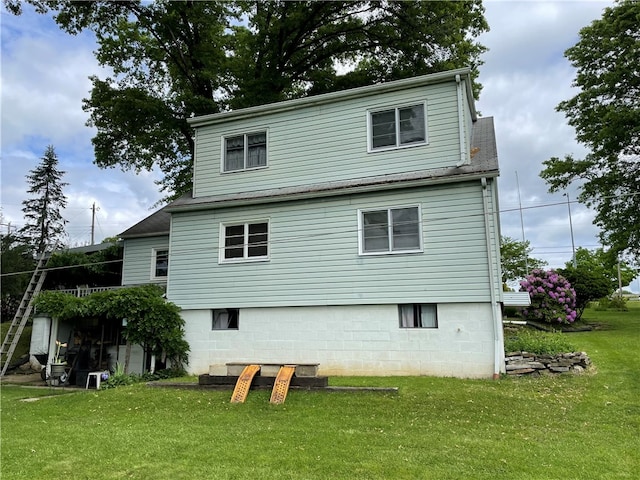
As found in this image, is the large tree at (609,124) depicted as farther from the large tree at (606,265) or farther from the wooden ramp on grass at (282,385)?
the wooden ramp on grass at (282,385)

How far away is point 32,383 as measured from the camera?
555 inches

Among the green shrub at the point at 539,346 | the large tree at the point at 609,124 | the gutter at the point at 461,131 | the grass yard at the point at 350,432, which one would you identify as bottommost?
the grass yard at the point at 350,432

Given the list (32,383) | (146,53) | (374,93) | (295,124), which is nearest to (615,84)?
(374,93)

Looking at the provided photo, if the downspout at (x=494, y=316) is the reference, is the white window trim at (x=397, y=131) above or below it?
above

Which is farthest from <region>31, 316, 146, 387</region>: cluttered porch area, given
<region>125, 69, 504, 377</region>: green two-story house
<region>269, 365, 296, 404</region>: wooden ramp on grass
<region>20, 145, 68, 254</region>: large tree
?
<region>20, 145, 68, 254</region>: large tree

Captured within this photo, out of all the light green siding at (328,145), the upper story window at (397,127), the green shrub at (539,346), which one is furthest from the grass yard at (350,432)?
the upper story window at (397,127)

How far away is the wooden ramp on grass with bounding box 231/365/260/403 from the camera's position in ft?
27.5

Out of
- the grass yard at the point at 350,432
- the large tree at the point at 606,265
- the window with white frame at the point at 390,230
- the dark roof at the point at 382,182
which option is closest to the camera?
the grass yard at the point at 350,432

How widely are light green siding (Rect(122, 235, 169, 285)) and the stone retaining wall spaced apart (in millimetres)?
11979

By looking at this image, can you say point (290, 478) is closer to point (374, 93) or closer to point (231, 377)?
point (231, 377)

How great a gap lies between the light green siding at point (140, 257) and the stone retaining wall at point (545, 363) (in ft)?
39.3

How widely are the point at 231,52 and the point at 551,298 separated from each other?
60.3 ft

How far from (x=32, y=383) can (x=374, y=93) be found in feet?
44.6

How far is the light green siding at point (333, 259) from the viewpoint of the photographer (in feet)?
33.0
